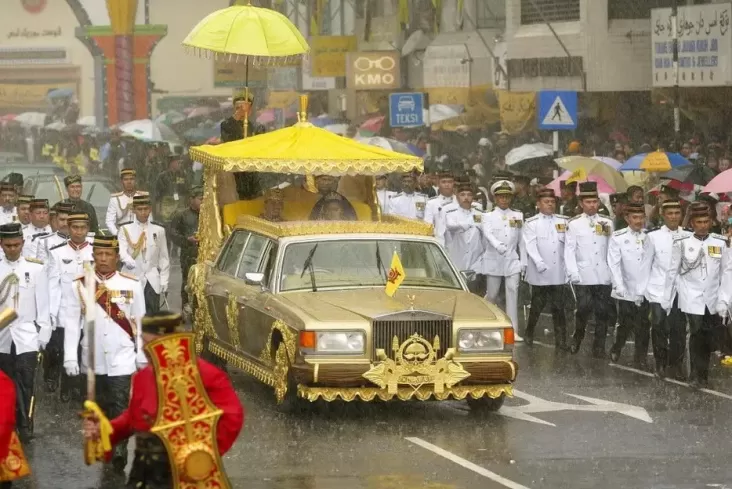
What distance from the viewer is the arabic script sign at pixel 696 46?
1093 inches

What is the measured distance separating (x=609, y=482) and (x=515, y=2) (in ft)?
89.9

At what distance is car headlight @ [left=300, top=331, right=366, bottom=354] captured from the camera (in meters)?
13.9

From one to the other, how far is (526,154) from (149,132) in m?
12.7

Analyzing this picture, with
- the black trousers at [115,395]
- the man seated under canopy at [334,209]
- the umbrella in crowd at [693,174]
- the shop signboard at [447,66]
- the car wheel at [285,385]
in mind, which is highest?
the shop signboard at [447,66]

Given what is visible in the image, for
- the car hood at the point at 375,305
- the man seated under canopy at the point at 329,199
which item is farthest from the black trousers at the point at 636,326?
the car hood at the point at 375,305

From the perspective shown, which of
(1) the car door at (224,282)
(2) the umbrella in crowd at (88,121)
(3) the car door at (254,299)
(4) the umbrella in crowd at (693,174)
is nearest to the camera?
(3) the car door at (254,299)

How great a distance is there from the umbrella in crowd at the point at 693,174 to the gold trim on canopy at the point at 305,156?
6.46 meters

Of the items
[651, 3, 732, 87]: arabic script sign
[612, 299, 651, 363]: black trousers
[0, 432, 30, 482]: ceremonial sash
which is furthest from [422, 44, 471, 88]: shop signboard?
[0, 432, 30, 482]: ceremonial sash

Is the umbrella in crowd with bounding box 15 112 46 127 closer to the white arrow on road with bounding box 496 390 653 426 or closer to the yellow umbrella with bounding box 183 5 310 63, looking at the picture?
the yellow umbrella with bounding box 183 5 310 63

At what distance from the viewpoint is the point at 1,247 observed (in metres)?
13.9

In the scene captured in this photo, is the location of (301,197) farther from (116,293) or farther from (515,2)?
(515,2)

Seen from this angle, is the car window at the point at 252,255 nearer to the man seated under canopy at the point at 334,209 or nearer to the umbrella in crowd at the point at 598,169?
the man seated under canopy at the point at 334,209

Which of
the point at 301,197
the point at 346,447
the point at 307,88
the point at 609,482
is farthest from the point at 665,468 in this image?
the point at 307,88

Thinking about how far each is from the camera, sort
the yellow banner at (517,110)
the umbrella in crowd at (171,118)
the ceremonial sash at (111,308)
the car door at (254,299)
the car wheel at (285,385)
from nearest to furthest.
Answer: the ceremonial sash at (111,308) < the car wheel at (285,385) < the car door at (254,299) < the yellow banner at (517,110) < the umbrella in crowd at (171,118)
